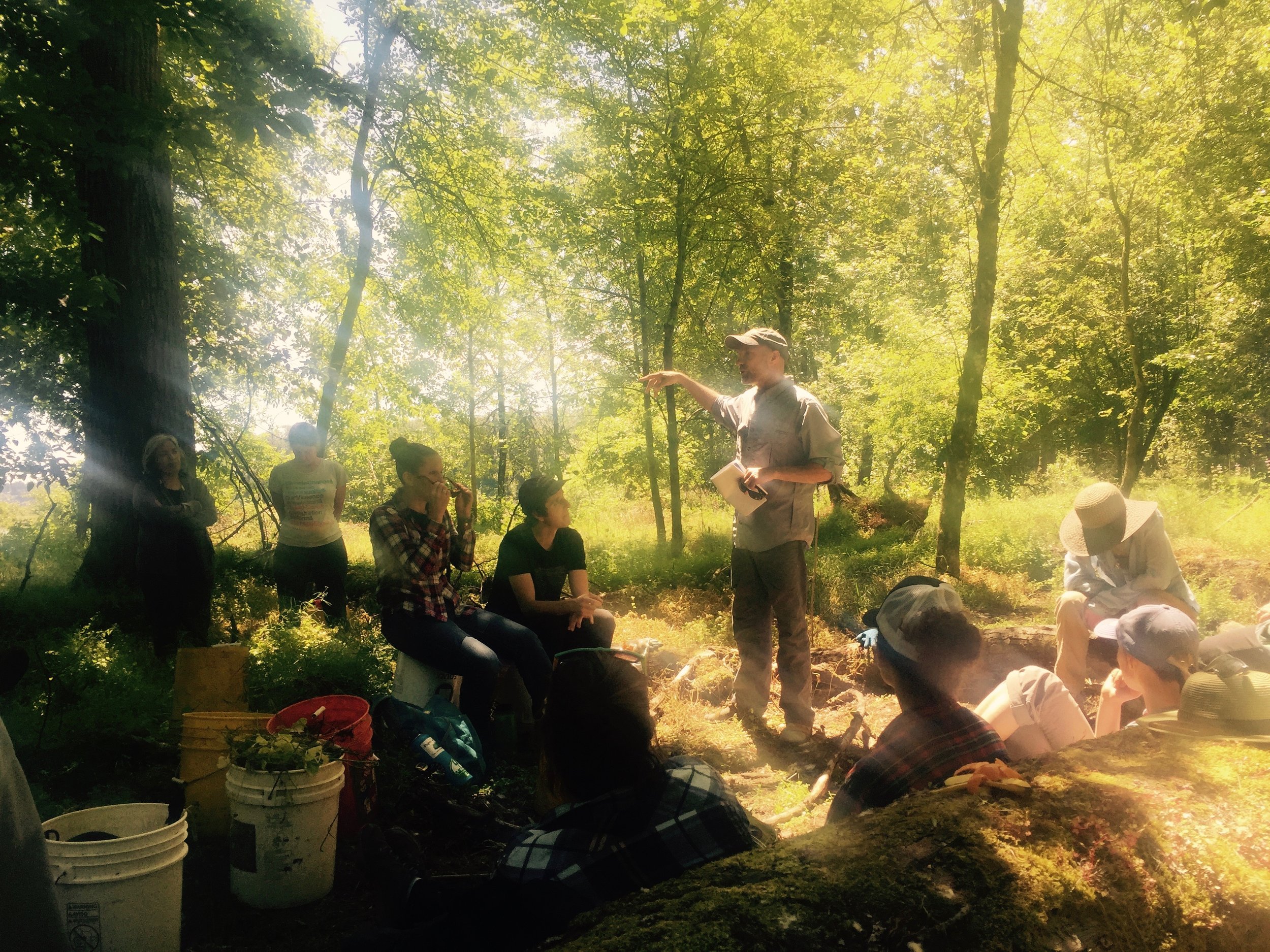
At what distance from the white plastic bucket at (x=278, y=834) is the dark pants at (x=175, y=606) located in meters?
2.86

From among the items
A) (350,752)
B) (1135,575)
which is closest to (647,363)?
(1135,575)

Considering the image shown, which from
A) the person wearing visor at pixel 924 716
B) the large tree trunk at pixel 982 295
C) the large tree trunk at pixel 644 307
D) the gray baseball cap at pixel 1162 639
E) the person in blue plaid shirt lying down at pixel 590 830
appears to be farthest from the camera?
the large tree trunk at pixel 644 307

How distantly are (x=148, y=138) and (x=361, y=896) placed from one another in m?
4.47

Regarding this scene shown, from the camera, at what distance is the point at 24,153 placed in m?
4.29

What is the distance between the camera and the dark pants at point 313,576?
6062 mm

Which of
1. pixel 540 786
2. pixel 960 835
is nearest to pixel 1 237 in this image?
pixel 540 786

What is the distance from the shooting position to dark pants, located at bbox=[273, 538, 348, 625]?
19.9 ft

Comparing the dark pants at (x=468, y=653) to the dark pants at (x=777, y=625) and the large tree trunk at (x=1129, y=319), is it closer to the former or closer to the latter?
the dark pants at (x=777, y=625)

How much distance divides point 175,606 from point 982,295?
8994mm

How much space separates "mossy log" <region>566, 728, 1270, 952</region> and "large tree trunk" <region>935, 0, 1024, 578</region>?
758cm

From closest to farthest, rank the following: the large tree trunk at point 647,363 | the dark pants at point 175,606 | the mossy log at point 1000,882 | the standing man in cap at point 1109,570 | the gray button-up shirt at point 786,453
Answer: the mossy log at point 1000,882, the standing man in cap at point 1109,570, the gray button-up shirt at point 786,453, the dark pants at point 175,606, the large tree trunk at point 647,363

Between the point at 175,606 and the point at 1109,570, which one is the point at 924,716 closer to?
the point at 1109,570

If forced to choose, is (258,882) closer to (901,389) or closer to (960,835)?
(960,835)

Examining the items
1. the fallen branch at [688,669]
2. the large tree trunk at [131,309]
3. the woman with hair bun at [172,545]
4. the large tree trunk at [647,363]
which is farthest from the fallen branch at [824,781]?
the large tree trunk at [647,363]
